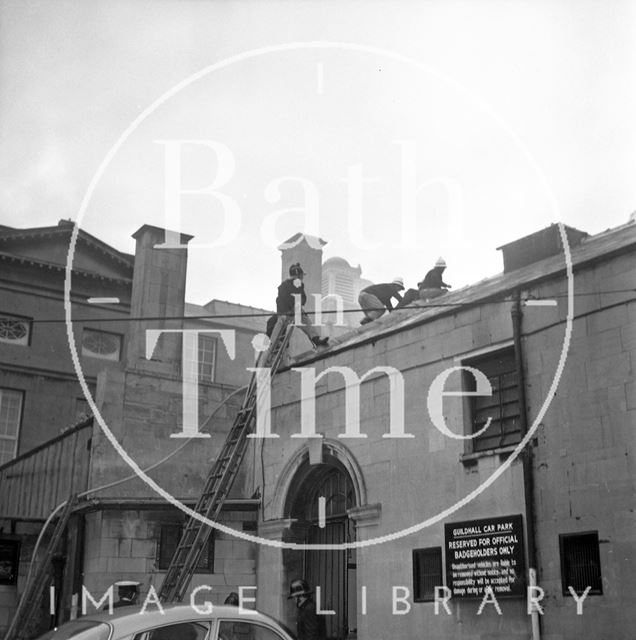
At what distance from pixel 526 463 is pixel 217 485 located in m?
5.92

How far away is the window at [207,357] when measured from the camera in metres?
33.9

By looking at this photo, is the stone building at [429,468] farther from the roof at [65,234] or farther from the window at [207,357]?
the window at [207,357]

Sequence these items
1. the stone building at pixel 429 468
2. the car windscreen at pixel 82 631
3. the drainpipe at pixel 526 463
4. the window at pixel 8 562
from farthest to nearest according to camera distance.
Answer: the window at pixel 8 562, the drainpipe at pixel 526 463, the stone building at pixel 429 468, the car windscreen at pixel 82 631

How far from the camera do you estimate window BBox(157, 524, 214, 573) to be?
17500mm

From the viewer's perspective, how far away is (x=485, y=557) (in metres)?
13.3

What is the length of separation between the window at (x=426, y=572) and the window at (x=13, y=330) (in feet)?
66.0

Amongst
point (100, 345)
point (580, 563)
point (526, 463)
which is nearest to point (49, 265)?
point (100, 345)

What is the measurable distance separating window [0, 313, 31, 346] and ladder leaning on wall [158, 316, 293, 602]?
48.4 ft

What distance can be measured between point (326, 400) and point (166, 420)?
14.1ft

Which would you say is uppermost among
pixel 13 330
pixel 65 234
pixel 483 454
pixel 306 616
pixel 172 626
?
pixel 65 234

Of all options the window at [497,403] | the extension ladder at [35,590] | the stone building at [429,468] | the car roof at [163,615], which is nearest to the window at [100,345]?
the stone building at [429,468]

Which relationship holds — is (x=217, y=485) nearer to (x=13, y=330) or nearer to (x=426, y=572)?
(x=426, y=572)

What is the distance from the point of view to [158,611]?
8734 mm

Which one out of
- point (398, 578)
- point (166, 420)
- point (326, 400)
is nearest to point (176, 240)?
point (166, 420)
